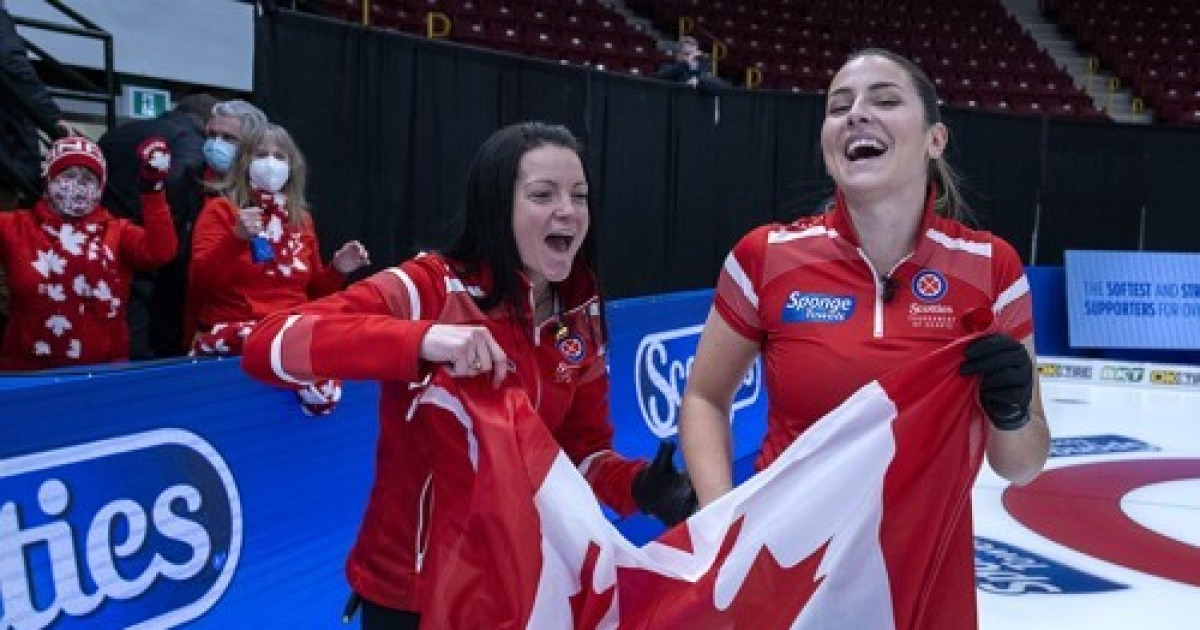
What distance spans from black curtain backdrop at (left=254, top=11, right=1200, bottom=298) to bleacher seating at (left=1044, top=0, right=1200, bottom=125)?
470 centimetres

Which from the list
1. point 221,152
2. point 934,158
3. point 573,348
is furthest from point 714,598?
point 221,152

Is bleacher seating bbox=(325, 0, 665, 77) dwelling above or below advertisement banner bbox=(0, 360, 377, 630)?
above

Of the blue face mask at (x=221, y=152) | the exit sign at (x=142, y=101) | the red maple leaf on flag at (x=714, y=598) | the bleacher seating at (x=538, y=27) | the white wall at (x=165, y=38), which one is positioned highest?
the bleacher seating at (x=538, y=27)

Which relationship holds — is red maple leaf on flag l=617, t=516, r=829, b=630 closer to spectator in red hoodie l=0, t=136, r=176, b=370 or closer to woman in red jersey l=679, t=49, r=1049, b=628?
woman in red jersey l=679, t=49, r=1049, b=628

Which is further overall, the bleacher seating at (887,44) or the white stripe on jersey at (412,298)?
the bleacher seating at (887,44)

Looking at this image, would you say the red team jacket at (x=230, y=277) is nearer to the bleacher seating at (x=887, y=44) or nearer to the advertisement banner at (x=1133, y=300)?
the advertisement banner at (x=1133, y=300)

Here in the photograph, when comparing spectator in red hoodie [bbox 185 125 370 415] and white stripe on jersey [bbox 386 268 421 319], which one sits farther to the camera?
spectator in red hoodie [bbox 185 125 370 415]

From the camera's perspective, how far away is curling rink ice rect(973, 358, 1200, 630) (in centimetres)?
418

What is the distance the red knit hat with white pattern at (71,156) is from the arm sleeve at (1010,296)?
3506mm

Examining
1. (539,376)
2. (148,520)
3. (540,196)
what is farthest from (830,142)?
(148,520)

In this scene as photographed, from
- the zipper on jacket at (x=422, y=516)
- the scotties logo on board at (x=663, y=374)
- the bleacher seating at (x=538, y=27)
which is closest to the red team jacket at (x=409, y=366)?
the zipper on jacket at (x=422, y=516)

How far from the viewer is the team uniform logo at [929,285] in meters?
1.95

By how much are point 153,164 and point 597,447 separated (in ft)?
9.99

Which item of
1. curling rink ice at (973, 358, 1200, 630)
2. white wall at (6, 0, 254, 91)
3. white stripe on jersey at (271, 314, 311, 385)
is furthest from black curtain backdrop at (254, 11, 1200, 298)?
white wall at (6, 0, 254, 91)
